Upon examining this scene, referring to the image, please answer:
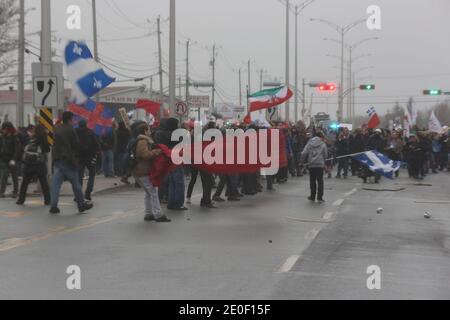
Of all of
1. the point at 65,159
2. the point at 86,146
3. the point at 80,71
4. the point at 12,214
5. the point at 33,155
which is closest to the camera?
the point at 65,159

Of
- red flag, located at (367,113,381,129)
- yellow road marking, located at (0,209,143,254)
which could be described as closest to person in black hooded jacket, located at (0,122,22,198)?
yellow road marking, located at (0,209,143,254)

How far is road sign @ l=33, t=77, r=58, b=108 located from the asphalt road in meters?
2.67

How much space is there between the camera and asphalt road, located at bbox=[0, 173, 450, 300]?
807 cm

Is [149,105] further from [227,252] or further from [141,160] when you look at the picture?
[227,252]

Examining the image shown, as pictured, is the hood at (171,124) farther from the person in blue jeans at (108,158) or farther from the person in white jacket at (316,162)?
the person in blue jeans at (108,158)

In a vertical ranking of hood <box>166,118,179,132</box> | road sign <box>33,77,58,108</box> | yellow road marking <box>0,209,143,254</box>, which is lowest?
yellow road marking <box>0,209,143,254</box>

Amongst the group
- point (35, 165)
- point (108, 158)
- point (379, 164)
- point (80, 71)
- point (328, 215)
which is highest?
point (80, 71)

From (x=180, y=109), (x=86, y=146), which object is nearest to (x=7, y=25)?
(x=180, y=109)

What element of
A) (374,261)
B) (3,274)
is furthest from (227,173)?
(3,274)

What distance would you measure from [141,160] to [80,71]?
303 inches

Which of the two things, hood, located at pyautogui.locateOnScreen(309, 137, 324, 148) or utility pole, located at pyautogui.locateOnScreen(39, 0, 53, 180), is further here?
utility pole, located at pyautogui.locateOnScreen(39, 0, 53, 180)

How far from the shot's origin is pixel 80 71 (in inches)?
813

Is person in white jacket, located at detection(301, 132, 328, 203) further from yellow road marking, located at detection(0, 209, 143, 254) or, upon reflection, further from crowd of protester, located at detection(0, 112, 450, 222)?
yellow road marking, located at detection(0, 209, 143, 254)
